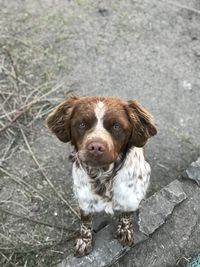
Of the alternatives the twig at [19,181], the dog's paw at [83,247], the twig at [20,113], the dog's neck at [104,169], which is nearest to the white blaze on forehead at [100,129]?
the dog's neck at [104,169]

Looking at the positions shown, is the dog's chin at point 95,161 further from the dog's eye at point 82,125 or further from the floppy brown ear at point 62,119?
the floppy brown ear at point 62,119

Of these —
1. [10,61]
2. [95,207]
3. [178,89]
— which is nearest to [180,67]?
[178,89]

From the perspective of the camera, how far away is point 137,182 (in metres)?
3.68

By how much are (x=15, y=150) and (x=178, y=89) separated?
5.22ft

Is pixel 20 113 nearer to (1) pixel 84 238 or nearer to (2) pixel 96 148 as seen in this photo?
(1) pixel 84 238

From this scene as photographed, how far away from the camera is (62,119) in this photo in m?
3.36

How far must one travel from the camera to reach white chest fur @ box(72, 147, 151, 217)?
3.58 m

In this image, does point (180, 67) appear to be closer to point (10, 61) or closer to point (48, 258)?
point (10, 61)

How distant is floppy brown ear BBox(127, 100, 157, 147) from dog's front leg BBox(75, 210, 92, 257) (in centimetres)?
84

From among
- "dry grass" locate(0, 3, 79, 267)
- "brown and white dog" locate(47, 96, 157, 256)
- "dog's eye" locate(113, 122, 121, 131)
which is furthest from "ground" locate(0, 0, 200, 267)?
"dog's eye" locate(113, 122, 121, 131)

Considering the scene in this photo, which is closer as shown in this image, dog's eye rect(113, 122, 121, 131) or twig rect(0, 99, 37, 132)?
dog's eye rect(113, 122, 121, 131)

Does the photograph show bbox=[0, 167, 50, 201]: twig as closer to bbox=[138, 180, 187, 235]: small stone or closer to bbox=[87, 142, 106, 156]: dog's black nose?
bbox=[138, 180, 187, 235]: small stone

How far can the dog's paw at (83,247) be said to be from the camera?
12.7 feet

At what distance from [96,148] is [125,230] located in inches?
40.9
